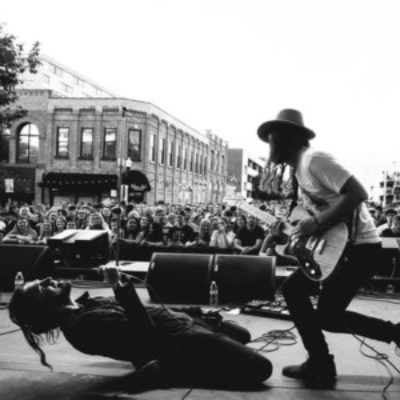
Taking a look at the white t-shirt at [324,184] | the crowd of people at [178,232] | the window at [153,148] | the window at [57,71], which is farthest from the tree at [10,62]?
the window at [57,71]

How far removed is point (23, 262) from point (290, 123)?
18.2 ft

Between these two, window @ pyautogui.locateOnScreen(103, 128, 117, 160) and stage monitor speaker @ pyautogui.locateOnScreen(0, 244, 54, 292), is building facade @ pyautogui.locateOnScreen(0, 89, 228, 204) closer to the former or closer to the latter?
window @ pyautogui.locateOnScreen(103, 128, 117, 160)

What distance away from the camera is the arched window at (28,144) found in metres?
36.1

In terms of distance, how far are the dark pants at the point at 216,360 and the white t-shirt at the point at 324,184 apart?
116 centimetres

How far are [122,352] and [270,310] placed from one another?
3.37 metres

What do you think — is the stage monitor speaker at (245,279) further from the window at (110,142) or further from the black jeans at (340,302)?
the window at (110,142)

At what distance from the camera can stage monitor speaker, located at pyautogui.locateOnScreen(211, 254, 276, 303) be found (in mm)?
7160

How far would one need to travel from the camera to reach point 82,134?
1432 inches

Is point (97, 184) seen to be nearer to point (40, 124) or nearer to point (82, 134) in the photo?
point (82, 134)

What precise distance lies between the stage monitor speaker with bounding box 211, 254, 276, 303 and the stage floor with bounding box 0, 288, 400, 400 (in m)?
2.01

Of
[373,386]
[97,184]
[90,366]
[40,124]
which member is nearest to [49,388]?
[90,366]

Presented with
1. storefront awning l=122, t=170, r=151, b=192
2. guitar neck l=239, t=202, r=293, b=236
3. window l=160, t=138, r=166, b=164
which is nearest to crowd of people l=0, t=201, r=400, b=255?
guitar neck l=239, t=202, r=293, b=236

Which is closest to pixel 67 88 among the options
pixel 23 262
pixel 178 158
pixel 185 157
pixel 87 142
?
pixel 185 157

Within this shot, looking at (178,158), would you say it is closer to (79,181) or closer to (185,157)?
(185,157)
